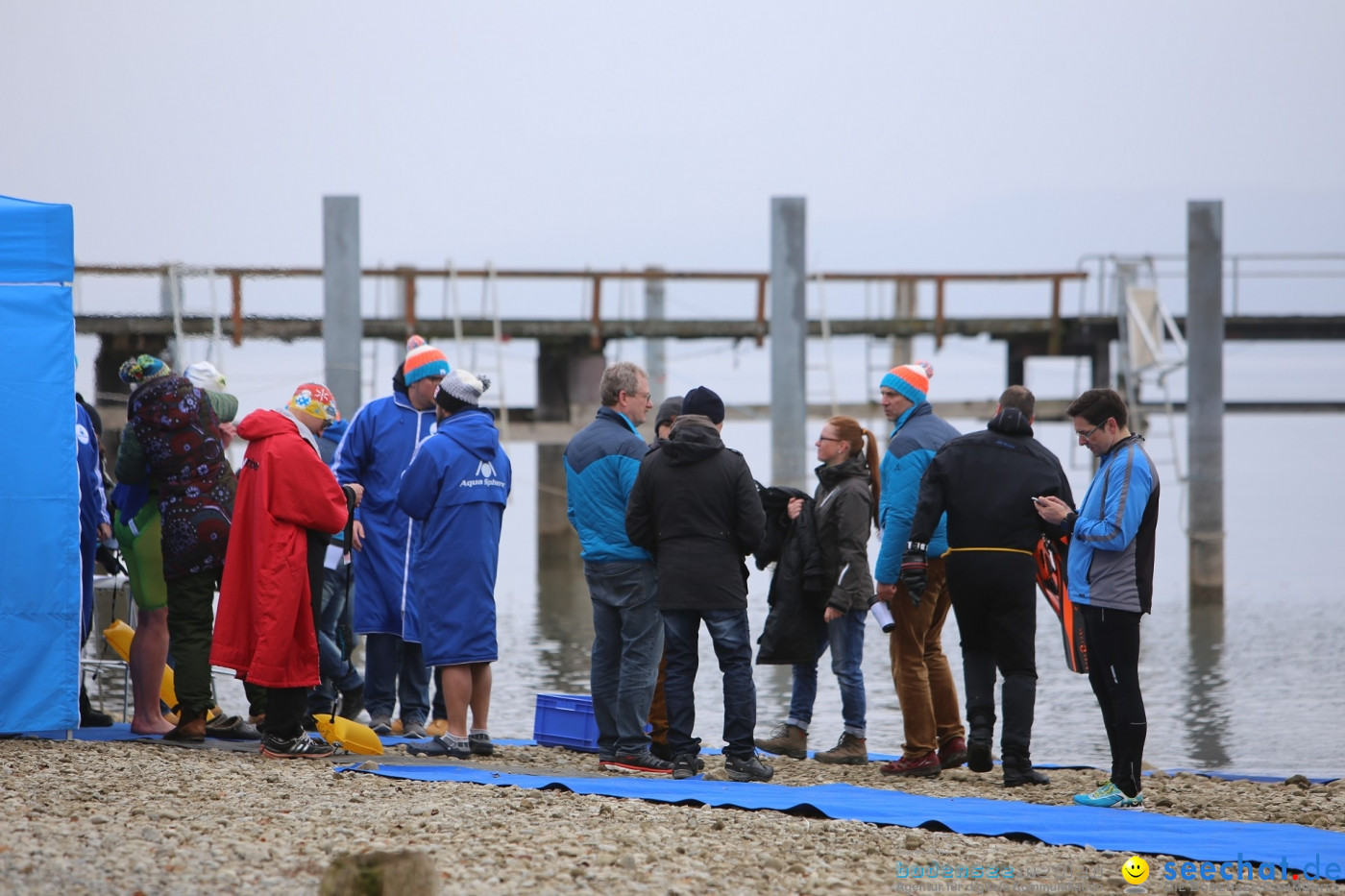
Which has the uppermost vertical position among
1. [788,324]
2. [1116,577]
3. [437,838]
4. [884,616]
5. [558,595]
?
[788,324]

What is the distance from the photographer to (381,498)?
7602 mm

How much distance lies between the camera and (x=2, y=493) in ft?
21.3

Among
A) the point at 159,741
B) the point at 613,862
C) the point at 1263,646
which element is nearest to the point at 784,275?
the point at 1263,646

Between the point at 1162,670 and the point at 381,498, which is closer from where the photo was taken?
the point at 381,498

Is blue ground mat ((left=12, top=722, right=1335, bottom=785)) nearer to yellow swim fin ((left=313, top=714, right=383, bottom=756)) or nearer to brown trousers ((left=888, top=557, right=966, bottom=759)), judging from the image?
yellow swim fin ((left=313, top=714, right=383, bottom=756))

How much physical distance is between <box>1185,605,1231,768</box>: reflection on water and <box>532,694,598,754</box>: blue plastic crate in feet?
11.0

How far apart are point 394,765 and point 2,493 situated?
2049 millimetres

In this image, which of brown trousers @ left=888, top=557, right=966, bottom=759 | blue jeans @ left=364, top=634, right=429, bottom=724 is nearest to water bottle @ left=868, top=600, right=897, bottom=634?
brown trousers @ left=888, top=557, right=966, bottom=759

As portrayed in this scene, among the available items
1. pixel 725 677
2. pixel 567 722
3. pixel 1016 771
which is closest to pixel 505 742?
pixel 567 722

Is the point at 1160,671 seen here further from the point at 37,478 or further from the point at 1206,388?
the point at 37,478

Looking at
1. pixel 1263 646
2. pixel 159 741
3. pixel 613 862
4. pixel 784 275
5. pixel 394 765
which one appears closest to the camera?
pixel 613 862

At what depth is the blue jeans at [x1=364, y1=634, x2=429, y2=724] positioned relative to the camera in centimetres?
752

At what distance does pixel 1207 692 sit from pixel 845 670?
483 cm

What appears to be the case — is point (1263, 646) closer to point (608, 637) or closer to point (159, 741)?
point (608, 637)
